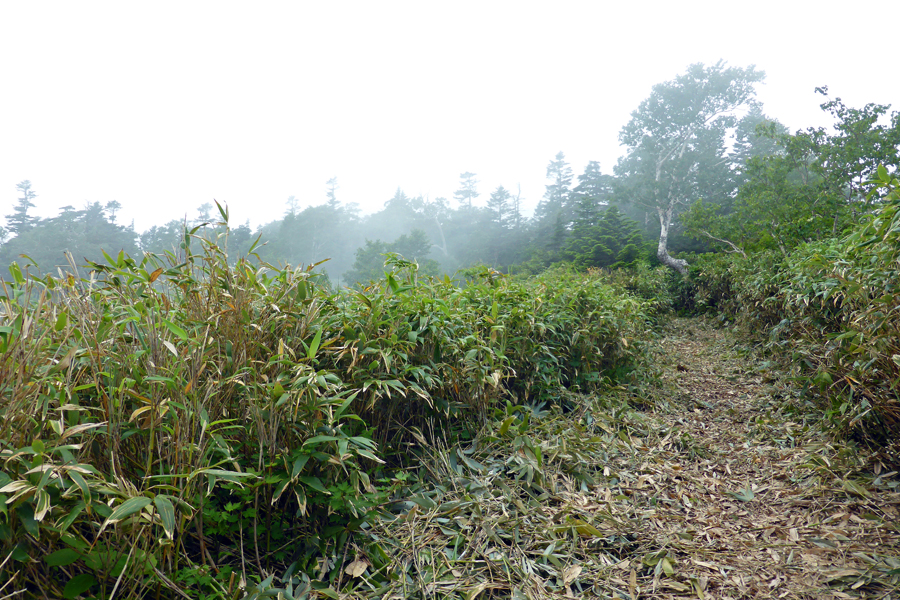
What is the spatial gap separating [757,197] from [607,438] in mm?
8242

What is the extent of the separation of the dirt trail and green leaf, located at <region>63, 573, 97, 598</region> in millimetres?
1426

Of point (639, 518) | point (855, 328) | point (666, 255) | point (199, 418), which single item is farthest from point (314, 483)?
point (666, 255)

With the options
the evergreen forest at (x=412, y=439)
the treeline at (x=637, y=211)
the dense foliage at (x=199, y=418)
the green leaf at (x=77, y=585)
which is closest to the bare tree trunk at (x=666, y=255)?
the treeline at (x=637, y=211)

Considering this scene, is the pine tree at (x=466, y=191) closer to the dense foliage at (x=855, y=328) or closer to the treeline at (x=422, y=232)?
the treeline at (x=422, y=232)

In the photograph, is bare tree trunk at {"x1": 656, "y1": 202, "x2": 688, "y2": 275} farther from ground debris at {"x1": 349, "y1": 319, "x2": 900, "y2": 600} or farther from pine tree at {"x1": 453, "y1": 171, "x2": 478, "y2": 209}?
pine tree at {"x1": 453, "y1": 171, "x2": 478, "y2": 209}

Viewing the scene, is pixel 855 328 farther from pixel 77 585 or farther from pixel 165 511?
pixel 77 585

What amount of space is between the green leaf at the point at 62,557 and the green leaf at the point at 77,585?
0.05 meters

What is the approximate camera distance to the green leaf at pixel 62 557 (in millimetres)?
834

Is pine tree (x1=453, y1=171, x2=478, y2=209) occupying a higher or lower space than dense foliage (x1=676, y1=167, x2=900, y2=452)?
higher

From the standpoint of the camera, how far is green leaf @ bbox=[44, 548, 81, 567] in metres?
0.83

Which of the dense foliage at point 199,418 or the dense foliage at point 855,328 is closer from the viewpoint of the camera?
the dense foliage at point 199,418

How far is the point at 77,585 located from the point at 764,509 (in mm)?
2259

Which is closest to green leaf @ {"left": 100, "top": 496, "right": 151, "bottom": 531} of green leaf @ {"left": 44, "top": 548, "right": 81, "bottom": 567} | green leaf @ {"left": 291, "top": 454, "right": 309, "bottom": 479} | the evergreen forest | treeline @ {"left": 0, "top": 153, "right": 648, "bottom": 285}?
the evergreen forest

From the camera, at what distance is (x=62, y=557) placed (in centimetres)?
84
